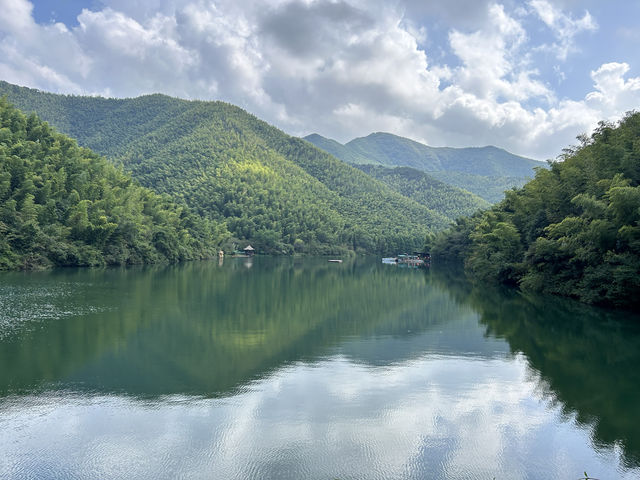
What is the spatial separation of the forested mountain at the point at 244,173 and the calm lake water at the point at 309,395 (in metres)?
92.8

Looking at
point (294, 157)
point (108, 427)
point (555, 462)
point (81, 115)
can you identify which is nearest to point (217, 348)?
point (108, 427)

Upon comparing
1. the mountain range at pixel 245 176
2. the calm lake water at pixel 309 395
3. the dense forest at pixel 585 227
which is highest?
the mountain range at pixel 245 176

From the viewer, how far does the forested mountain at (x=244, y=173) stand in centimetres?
12025

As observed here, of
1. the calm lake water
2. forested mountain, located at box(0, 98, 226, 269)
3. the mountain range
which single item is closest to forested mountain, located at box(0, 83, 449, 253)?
the mountain range

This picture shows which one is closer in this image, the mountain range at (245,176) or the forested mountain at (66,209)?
the forested mountain at (66,209)

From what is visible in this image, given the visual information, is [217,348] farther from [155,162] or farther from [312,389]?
[155,162]

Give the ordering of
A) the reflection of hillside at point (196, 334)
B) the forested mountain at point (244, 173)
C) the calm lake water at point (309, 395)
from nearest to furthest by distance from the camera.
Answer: the calm lake water at point (309, 395) < the reflection of hillside at point (196, 334) < the forested mountain at point (244, 173)

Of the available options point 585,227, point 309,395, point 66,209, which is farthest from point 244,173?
point 309,395

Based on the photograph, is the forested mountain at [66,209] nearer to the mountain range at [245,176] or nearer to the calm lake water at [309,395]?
the mountain range at [245,176]

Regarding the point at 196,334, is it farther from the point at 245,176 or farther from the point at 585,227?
the point at 245,176

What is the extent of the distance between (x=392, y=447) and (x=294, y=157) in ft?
546

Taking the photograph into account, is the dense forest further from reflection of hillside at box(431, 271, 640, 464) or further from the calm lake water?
the calm lake water

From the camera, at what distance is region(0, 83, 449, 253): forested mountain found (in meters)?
120

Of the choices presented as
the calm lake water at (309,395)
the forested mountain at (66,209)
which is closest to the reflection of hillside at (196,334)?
the calm lake water at (309,395)
